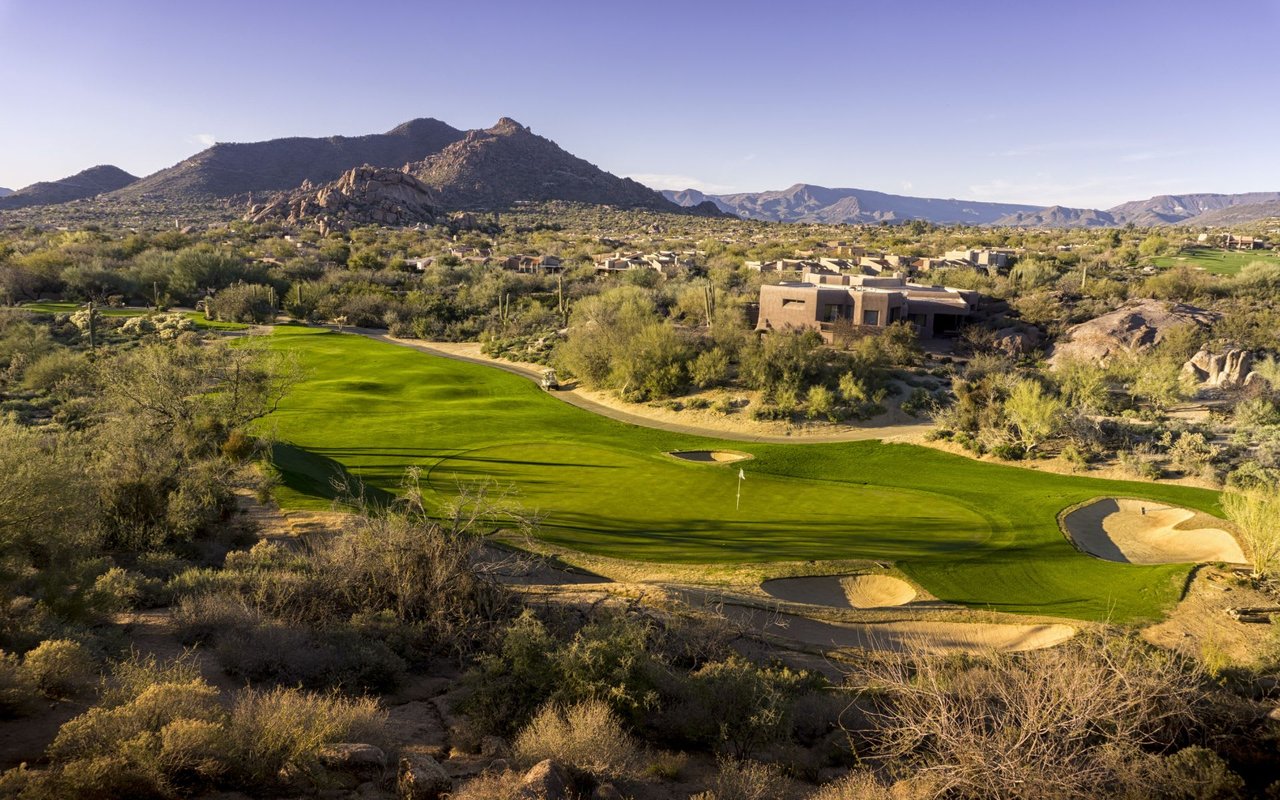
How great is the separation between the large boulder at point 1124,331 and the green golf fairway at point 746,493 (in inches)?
802

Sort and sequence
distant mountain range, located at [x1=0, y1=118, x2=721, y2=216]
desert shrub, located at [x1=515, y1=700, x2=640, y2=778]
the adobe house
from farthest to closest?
distant mountain range, located at [x1=0, y1=118, x2=721, y2=216]
the adobe house
desert shrub, located at [x1=515, y1=700, x2=640, y2=778]

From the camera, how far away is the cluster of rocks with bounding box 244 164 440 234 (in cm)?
11212

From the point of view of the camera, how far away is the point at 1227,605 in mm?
15914

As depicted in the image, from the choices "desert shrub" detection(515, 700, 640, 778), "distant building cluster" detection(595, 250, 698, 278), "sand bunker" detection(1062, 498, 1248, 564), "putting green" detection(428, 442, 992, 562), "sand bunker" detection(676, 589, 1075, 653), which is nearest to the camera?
"desert shrub" detection(515, 700, 640, 778)

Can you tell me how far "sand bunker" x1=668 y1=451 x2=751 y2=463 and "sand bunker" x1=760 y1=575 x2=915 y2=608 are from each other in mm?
9895

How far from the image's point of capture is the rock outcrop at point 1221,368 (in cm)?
3567

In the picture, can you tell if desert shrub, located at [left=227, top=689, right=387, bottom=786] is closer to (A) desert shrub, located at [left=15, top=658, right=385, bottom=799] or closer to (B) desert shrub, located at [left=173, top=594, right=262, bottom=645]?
(A) desert shrub, located at [left=15, top=658, right=385, bottom=799]

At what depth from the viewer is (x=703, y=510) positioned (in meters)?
20.2

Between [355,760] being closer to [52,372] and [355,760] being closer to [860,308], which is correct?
[52,372]

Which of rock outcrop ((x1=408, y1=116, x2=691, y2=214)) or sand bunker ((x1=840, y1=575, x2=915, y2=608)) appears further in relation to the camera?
rock outcrop ((x1=408, y1=116, x2=691, y2=214))

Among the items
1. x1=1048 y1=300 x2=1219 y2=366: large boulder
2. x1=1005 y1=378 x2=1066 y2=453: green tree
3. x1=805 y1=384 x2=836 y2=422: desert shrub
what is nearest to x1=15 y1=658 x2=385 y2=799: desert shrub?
x1=1005 y1=378 x2=1066 y2=453: green tree

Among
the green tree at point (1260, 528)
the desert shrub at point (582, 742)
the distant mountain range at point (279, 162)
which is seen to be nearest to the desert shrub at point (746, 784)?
the desert shrub at point (582, 742)

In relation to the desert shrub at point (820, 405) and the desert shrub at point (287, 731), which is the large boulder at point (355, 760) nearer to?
the desert shrub at point (287, 731)

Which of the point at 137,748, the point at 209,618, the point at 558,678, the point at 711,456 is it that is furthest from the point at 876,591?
the point at 137,748
